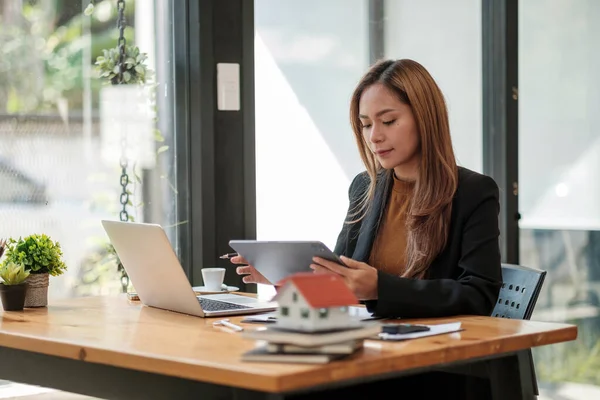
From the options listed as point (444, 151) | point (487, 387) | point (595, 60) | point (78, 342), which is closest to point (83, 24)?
point (444, 151)

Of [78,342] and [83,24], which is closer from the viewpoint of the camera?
[78,342]

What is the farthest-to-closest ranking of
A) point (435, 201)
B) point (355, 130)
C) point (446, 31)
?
point (446, 31), point (355, 130), point (435, 201)

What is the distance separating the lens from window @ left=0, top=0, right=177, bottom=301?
119 inches

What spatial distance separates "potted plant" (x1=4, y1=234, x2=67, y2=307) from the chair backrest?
1.14 metres

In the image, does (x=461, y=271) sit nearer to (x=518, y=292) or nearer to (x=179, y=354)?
(x=518, y=292)

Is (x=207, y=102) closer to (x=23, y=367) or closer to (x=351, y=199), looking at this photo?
(x=351, y=199)

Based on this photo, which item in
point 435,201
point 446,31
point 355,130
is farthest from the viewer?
point 446,31

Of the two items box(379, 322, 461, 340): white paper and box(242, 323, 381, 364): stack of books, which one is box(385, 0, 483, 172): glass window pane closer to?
box(379, 322, 461, 340): white paper

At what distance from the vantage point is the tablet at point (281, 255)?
1.98 metres

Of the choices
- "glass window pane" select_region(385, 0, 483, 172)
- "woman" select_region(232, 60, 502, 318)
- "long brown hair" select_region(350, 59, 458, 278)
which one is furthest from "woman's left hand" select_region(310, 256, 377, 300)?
"glass window pane" select_region(385, 0, 483, 172)

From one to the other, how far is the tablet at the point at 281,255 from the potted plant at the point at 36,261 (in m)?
0.51

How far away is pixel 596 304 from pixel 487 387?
2671 millimetres

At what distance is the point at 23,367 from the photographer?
2.07 m

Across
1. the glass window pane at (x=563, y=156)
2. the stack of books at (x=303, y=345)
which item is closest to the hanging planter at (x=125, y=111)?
the stack of books at (x=303, y=345)
